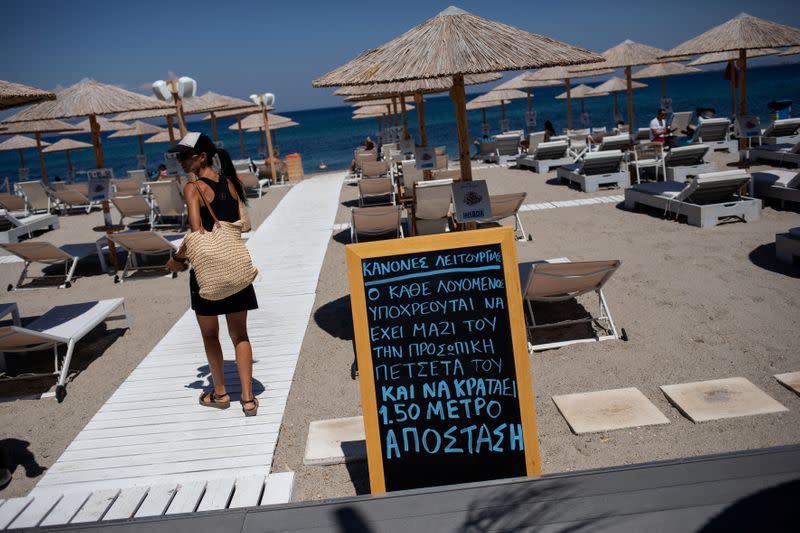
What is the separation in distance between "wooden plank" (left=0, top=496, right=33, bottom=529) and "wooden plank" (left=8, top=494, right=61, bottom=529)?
2 centimetres

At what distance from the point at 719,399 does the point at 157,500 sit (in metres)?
3.04

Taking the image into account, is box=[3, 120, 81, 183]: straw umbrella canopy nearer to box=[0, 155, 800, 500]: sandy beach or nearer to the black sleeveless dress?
box=[0, 155, 800, 500]: sandy beach

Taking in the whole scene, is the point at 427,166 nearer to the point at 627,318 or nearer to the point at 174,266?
the point at 627,318

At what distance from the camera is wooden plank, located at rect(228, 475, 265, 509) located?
2676 millimetres

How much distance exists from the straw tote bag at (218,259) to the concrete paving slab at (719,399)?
2598mm

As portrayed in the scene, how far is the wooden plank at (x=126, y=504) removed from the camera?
2689 mm

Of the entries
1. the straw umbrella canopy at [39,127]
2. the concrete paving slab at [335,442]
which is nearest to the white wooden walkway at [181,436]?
the concrete paving slab at [335,442]

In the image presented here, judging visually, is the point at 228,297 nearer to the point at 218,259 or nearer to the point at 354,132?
the point at 218,259

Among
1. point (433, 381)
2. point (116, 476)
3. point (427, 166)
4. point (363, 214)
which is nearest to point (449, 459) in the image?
point (433, 381)

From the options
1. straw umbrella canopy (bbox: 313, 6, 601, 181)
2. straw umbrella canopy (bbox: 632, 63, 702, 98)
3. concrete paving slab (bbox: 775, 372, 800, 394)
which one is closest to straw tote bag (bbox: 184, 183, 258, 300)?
straw umbrella canopy (bbox: 313, 6, 601, 181)

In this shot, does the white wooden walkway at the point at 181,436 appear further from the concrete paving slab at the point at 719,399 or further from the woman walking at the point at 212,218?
the concrete paving slab at the point at 719,399

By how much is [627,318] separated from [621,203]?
17.7 feet

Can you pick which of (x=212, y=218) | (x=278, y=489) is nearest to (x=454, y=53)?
(x=212, y=218)

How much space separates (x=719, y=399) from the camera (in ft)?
12.0
